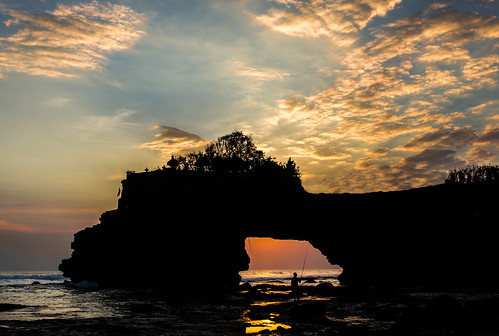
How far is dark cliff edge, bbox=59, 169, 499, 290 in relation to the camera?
150ft

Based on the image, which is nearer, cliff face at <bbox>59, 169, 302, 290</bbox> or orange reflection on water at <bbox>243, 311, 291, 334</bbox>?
orange reflection on water at <bbox>243, 311, 291, 334</bbox>

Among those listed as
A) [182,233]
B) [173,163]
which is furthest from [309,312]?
[173,163]

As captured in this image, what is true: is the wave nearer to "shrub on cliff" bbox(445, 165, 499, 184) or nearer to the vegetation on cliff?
the vegetation on cliff

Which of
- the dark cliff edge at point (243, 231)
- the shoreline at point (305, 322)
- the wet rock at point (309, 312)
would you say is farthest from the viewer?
the dark cliff edge at point (243, 231)

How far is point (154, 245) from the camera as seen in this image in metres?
52.7

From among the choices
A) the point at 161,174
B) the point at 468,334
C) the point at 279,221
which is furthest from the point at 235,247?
the point at 468,334

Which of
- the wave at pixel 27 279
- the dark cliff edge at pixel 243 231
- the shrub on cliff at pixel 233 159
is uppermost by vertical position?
the shrub on cliff at pixel 233 159

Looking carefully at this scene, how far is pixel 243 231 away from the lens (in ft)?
179

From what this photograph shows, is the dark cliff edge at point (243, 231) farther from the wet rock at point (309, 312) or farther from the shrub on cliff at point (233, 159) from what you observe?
the wet rock at point (309, 312)

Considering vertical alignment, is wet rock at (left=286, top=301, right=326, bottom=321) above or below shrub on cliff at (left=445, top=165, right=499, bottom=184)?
below

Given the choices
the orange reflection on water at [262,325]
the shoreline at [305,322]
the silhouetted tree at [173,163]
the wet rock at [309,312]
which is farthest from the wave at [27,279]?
the wet rock at [309,312]

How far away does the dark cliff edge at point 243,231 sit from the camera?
150 ft

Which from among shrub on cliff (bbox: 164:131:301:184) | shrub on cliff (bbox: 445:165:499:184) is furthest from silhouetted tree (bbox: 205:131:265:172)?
shrub on cliff (bbox: 445:165:499:184)

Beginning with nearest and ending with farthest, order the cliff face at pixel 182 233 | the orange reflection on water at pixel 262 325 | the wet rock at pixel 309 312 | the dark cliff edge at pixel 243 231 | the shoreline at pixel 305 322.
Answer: the shoreline at pixel 305 322 → the orange reflection on water at pixel 262 325 → the wet rock at pixel 309 312 → the dark cliff edge at pixel 243 231 → the cliff face at pixel 182 233
